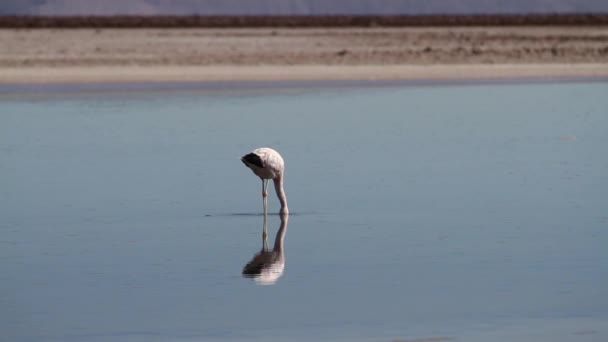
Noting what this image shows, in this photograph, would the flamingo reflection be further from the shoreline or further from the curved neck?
the shoreline

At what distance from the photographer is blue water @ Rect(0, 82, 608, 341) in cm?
766

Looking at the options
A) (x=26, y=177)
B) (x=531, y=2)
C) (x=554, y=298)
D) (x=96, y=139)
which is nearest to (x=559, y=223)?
(x=554, y=298)

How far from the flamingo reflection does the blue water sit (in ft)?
0.24

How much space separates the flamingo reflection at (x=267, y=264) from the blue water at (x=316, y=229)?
72mm

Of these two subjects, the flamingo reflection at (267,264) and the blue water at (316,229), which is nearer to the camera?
the blue water at (316,229)

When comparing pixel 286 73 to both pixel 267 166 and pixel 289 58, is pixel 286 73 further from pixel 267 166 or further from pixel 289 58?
pixel 267 166

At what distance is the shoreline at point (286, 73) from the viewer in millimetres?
32938

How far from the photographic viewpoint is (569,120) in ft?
67.3

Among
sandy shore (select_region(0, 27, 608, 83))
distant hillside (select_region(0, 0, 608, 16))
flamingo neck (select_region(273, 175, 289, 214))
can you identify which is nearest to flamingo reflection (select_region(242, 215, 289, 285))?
flamingo neck (select_region(273, 175, 289, 214))

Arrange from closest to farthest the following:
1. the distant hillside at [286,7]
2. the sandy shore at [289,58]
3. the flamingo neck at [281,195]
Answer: the flamingo neck at [281,195] < the sandy shore at [289,58] < the distant hillside at [286,7]

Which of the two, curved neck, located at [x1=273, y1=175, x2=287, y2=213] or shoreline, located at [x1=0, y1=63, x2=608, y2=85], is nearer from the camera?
curved neck, located at [x1=273, y1=175, x2=287, y2=213]

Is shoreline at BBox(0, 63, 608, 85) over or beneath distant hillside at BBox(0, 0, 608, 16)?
over

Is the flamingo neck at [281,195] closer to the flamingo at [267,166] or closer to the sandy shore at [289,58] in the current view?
the flamingo at [267,166]

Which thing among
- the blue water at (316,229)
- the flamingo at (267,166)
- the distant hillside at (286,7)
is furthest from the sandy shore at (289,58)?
the distant hillside at (286,7)
